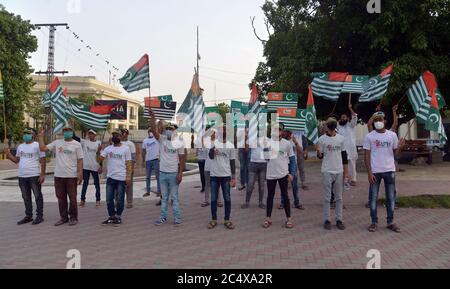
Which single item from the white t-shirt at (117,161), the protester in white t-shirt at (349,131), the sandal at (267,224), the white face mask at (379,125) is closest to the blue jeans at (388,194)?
the white face mask at (379,125)

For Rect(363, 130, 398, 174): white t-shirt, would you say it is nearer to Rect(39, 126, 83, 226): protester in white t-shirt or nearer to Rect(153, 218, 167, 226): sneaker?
Rect(153, 218, 167, 226): sneaker

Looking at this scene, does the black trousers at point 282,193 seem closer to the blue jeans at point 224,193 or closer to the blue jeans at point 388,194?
the blue jeans at point 224,193

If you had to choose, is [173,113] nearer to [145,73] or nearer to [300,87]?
[145,73]

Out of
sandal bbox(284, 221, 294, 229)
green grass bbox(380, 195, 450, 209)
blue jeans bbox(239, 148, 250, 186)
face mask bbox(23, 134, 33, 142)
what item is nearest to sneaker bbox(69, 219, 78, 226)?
face mask bbox(23, 134, 33, 142)

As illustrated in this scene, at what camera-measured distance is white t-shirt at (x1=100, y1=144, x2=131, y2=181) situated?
7.32 metres

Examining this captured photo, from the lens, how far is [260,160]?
318 inches

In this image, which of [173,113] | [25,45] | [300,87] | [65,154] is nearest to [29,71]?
[25,45]

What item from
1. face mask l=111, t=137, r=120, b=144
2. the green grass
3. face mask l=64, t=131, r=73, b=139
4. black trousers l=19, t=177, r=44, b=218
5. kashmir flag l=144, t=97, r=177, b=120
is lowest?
the green grass

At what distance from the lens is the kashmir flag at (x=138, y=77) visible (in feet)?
27.9

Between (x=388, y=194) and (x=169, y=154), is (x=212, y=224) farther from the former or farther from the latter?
(x=388, y=194)

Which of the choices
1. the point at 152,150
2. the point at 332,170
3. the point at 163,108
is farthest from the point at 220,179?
the point at 163,108

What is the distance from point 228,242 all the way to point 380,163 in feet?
9.50

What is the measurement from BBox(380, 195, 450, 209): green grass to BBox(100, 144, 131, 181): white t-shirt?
223 inches

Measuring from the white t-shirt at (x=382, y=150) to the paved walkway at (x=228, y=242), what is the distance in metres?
1.05
